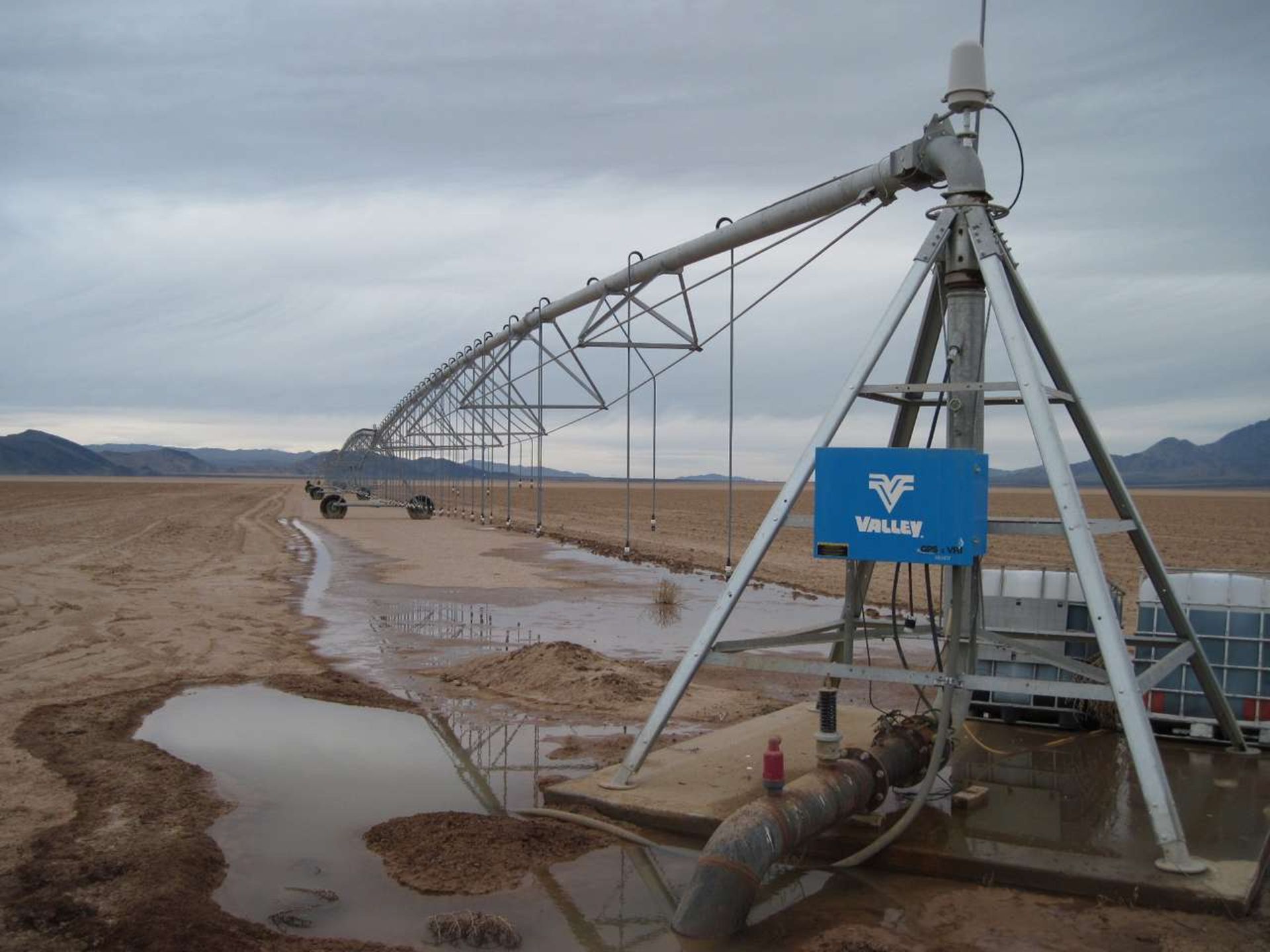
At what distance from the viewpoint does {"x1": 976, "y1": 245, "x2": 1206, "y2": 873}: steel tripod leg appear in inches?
226

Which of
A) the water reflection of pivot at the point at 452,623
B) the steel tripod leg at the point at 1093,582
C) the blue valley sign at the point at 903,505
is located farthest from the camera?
the water reflection of pivot at the point at 452,623

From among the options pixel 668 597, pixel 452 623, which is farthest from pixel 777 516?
A: pixel 668 597

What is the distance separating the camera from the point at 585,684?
10.9 meters

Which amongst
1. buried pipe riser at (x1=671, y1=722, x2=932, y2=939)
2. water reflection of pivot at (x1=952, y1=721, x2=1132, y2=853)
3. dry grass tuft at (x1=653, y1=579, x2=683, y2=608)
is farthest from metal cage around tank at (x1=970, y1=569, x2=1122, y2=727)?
dry grass tuft at (x1=653, y1=579, x2=683, y2=608)

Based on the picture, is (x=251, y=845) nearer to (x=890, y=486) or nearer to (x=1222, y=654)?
(x=890, y=486)

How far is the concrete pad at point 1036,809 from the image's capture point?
5.82 m

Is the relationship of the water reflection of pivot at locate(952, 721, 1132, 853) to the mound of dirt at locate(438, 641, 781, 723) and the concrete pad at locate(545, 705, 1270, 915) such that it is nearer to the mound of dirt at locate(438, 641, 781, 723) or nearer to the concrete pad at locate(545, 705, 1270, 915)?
the concrete pad at locate(545, 705, 1270, 915)

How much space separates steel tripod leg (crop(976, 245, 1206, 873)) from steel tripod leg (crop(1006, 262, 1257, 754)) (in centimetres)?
30

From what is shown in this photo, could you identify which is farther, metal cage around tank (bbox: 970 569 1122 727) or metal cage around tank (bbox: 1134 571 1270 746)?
metal cage around tank (bbox: 970 569 1122 727)

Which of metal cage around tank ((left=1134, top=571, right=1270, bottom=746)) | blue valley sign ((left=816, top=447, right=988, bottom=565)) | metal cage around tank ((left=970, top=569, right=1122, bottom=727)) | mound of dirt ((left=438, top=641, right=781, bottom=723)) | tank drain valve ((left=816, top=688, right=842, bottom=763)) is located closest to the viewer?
blue valley sign ((left=816, top=447, right=988, bottom=565))

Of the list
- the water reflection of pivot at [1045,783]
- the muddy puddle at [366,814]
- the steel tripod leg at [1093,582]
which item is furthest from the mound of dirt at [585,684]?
the steel tripod leg at [1093,582]

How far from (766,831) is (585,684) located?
5.52 metres

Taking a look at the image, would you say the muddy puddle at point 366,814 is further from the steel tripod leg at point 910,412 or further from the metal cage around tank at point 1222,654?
the metal cage around tank at point 1222,654

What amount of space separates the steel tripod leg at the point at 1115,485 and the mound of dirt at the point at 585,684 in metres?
3.92
